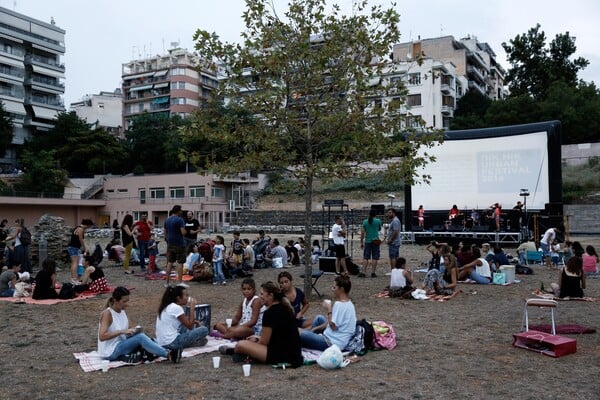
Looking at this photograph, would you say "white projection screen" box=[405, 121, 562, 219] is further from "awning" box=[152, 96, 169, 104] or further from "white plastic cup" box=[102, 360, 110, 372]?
"awning" box=[152, 96, 169, 104]

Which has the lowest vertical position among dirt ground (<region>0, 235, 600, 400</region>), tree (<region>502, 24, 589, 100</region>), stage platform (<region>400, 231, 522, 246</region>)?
dirt ground (<region>0, 235, 600, 400</region>)

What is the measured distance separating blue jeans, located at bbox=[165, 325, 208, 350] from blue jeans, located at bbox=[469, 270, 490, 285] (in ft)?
26.6

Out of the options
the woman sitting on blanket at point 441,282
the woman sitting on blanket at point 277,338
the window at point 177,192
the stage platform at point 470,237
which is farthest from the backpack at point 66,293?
the window at point 177,192

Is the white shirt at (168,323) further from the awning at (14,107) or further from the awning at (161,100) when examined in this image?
the awning at (161,100)

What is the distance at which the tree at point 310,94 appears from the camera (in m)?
10.2

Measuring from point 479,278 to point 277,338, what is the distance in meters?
8.26

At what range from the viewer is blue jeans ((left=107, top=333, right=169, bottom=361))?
601 cm

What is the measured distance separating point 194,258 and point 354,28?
7.12 m

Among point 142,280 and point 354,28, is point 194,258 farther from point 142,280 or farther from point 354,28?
point 354,28


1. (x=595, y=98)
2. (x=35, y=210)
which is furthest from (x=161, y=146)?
(x=595, y=98)

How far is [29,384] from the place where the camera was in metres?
5.36

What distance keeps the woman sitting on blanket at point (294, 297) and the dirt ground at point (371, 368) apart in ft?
3.86

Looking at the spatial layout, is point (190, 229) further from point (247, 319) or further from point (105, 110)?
point (105, 110)

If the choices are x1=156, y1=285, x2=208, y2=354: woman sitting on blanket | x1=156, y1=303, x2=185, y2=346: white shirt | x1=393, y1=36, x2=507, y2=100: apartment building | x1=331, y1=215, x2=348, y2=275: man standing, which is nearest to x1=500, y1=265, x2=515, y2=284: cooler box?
x1=331, y1=215, x2=348, y2=275: man standing
